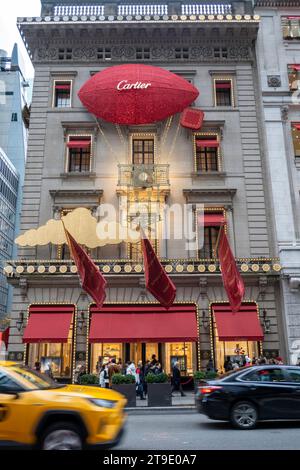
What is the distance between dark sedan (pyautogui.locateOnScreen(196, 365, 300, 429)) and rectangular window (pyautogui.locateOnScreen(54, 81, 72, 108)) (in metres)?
22.2

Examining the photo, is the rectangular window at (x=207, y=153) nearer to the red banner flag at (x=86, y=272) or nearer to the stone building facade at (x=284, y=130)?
the stone building facade at (x=284, y=130)

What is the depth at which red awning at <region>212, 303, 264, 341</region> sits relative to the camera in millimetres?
22125

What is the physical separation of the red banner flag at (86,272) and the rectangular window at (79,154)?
27.8 feet

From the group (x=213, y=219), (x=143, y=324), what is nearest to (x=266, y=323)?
(x=213, y=219)

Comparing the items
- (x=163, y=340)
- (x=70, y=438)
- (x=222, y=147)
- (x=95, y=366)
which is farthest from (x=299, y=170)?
(x=70, y=438)

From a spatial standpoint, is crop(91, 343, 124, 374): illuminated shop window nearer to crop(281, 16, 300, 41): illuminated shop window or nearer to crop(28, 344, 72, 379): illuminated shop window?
crop(28, 344, 72, 379): illuminated shop window

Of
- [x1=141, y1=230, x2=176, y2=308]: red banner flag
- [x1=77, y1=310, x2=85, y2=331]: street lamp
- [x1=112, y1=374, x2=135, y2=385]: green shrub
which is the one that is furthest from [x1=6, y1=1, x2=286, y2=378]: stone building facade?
[x1=112, y1=374, x2=135, y2=385]: green shrub

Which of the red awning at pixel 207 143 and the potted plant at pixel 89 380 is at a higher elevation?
the red awning at pixel 207 143

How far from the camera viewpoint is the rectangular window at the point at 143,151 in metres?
26.6

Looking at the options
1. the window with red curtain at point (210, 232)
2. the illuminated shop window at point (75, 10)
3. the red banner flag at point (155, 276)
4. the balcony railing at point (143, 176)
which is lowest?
the red banner flag at point (155, 276)

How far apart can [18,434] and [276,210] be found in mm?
20770

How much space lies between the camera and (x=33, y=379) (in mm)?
7848

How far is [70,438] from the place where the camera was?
692 centimetres

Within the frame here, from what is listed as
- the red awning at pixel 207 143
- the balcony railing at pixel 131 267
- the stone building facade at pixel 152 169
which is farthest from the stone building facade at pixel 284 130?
the red awning at pixel 207 143
